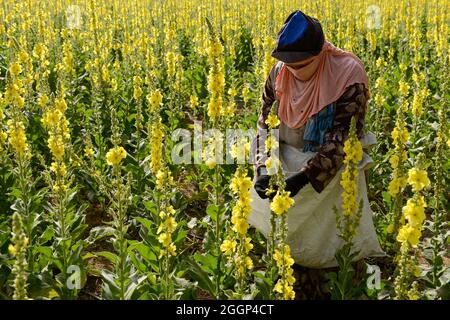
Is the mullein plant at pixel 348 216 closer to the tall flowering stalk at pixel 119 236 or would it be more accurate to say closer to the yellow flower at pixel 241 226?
the yellow flower at pixel 241 226

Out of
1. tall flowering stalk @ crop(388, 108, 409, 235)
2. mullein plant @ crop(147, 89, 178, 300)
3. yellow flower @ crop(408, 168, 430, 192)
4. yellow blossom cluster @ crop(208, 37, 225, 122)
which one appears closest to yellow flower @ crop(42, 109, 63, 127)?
mullein plant @ crop(147, 89, 178, 300)

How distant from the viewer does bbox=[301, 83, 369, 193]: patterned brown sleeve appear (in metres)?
3.46

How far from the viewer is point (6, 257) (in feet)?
13.1

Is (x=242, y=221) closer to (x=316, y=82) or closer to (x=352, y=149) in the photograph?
(x=352, y=149)

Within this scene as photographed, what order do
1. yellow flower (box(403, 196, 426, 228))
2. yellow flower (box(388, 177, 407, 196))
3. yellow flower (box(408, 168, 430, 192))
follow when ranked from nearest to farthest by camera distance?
yellow flower (box(403, 196, 426, 228)) → yellow flower (box(408, 168, 430, 192)) → yellow flower (box(388, 177, 407, 196))

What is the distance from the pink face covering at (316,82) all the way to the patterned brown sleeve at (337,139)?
0.07m

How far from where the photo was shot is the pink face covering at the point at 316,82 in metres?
3.58

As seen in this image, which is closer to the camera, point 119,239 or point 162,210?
point 119,239

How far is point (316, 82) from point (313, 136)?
37 cm

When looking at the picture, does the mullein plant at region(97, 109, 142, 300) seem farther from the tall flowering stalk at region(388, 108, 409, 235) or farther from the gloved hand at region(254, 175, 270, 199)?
the tall flowering stalk at region(388, 108, 409, 235)

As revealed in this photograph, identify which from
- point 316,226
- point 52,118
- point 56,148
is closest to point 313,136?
point 316,226

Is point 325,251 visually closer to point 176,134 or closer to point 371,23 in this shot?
point 176,134

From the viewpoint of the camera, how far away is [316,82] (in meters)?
3.68
